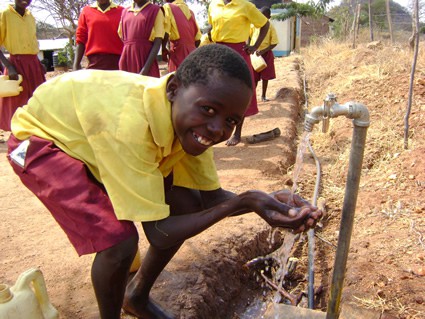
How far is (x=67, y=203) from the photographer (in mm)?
1362

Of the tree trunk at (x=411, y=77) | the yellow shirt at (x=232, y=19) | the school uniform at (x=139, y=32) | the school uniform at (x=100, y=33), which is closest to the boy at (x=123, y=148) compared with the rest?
the school uniform at (x=139, y=32)

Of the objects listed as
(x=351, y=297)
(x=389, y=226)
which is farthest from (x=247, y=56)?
(x=351, y=297)

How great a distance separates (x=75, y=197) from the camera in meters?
1.36

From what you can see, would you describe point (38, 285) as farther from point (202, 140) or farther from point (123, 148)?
point (202, 140)

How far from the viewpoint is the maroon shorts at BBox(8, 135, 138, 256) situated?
1.34 meters

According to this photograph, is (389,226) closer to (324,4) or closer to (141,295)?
(141,295)

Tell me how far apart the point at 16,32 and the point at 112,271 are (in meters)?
3.62

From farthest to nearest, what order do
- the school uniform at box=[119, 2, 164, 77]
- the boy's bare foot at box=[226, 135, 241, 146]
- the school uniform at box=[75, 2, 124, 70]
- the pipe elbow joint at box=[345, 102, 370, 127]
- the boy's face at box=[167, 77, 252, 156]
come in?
the boy's bare foot at box=[226, 135, 241, 146] < the school uniform at box=[75, 2, 124, 70] < the school uniform at box=[119, 2, 164, 77] < the pipe elbow joint at box=[345, 102, 370, 127] < the boy's face at box=[167, 77, 252, 156]

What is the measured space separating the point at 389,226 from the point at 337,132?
90.0 inches

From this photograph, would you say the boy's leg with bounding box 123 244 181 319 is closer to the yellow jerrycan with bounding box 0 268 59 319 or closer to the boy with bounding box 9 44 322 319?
the boy with bounding box 9 44 322 319

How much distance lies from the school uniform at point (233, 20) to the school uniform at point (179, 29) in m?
0.23

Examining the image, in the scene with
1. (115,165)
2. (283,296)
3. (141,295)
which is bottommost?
(283,296)

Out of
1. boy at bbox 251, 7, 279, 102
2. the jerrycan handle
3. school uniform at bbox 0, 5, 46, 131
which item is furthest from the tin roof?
the jerrycan handle

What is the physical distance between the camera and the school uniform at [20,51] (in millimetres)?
4191
